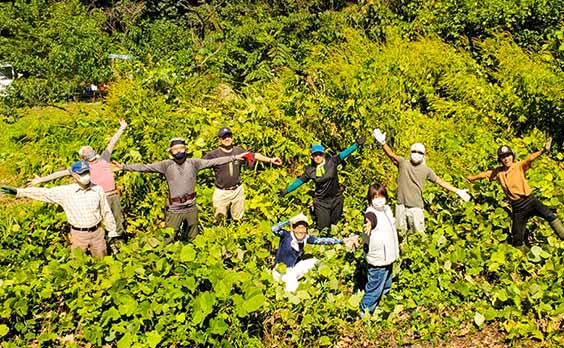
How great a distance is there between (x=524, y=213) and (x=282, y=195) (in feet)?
7.57

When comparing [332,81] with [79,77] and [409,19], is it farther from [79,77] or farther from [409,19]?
[79,77]

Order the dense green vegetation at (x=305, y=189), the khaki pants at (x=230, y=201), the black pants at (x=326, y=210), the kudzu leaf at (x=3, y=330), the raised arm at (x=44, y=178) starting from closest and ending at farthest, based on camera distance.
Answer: the kudzu leaf at (x=3, y=330) → the dense green vegetation at (x=305, y=189) → the raised arm at (x=44, y=178) → the black pants at (x=326, y=210) → the khaki pants at (x=230, y=201)

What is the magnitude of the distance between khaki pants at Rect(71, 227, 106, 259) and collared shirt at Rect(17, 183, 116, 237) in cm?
9

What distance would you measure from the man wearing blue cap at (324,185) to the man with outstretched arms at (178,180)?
3.03 feet

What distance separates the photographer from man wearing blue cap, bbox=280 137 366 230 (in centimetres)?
525

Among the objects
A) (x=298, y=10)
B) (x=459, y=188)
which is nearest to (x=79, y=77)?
(x=298, y=10)

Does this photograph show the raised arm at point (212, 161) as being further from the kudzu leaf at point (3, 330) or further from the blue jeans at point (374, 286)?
the kudzu leaf at point (3, 330)

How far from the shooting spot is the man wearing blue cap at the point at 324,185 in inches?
207

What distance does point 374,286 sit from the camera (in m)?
4.29

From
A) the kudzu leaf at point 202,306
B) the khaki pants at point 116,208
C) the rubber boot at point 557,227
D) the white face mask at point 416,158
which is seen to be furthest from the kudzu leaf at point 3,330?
the rubber boot at point 557,227

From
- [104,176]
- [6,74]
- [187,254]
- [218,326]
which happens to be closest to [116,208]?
[104,176]

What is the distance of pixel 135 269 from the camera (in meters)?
3.79

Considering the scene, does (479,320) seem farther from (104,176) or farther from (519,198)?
(104,176)

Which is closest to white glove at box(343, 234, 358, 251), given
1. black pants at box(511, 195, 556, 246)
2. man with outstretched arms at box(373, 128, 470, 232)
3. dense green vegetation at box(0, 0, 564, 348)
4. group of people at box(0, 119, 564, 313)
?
group of people at box(0, 119, 564, 313)
